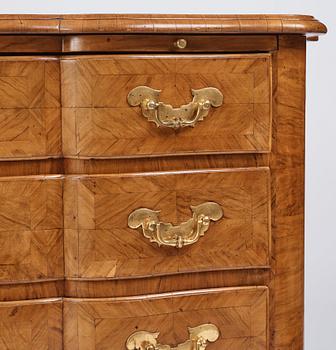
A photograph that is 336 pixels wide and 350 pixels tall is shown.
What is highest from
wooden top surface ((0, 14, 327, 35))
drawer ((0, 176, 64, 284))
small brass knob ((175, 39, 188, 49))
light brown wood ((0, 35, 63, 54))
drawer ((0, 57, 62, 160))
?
wooden top surface ((0, 14, 327, 35))

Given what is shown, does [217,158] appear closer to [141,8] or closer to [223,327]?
[223,327]

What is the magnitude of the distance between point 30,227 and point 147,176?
19 cm

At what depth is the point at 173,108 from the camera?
141 cm

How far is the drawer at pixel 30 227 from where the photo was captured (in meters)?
1.40

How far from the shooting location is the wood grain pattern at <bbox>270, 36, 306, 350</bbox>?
1.47 metres

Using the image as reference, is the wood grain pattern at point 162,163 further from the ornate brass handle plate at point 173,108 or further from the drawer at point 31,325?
the drawer at point 31,325

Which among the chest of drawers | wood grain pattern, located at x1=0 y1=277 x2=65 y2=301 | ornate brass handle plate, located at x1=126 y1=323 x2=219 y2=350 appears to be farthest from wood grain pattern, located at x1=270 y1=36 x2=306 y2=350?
wood grain pattern, located at x1=0 y1=277 x2=65 y2=301

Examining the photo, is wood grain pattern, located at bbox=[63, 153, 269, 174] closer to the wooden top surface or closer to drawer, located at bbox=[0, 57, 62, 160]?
drawer, located at bbox=[0, 57, 62, 160]

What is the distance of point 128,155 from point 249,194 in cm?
20

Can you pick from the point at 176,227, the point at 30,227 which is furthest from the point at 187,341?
the point at 30,227

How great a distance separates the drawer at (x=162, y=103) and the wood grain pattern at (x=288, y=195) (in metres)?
0.04

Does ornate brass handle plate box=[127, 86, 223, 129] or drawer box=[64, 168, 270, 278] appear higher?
ornate brass handle plate box=[127, 86, 223, 129]

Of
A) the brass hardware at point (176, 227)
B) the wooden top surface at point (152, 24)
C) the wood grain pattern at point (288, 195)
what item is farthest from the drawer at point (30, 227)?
the wood grain pattern at point (288, 195)

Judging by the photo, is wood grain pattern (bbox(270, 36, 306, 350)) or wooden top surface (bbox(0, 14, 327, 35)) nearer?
wooden top surface (bbox(0, 14, 327, 35))
